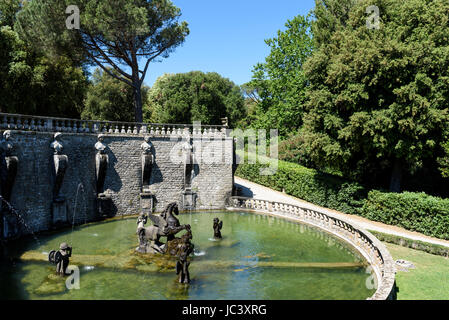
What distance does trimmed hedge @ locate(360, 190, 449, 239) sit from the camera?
63.8 feet

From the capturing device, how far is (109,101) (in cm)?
4169

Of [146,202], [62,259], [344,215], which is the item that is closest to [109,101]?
[146,202]

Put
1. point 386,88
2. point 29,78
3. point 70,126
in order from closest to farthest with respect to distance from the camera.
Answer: point 386,88 → point 70,126 → point 29,78

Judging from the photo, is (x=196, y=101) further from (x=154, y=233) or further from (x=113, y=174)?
(x=154, y=233)

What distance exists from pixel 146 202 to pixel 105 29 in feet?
43.9

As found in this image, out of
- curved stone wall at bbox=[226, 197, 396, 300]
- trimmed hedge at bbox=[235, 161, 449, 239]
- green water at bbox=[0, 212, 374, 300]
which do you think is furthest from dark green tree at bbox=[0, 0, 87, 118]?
trimmed hedge at bbox=[235, 161, 449, 239]

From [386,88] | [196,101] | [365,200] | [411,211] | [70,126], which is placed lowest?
[411,211]

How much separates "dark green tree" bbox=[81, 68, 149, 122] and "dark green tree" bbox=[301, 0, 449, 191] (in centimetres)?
2632

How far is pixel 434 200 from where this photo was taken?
19859 mm

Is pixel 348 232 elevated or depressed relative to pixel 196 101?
depressed

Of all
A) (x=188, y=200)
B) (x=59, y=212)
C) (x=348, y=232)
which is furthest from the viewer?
(x=188, y=200)

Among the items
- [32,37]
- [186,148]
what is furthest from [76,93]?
[186,148]

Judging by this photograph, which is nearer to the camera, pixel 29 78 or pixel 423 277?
pixel 423 277

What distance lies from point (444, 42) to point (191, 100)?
3711 cm
